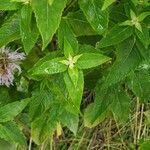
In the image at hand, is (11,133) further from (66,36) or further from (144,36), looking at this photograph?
(144,36)

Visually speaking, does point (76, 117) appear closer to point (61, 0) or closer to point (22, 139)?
point (22, 139)

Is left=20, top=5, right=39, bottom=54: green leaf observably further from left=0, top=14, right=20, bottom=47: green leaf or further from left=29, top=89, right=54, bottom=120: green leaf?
left=29, top=89, right=54, bottom=120: green leaf

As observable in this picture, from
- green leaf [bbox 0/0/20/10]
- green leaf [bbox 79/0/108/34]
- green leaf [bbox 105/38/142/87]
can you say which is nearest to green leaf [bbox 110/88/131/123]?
green leaf [bbox 105/38/142/87]

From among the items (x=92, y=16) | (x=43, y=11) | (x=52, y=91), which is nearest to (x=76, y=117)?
(x=52, y=91)

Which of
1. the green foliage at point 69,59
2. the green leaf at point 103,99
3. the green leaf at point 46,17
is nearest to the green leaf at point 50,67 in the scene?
the green foliage at point 69,59

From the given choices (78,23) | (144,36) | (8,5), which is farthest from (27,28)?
(144,36)

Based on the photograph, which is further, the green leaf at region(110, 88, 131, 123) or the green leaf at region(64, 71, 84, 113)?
the green leaf at region(110, 88, 131, 123)

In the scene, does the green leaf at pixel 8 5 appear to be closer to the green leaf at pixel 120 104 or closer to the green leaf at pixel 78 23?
the green leaf at pixel 78 23
